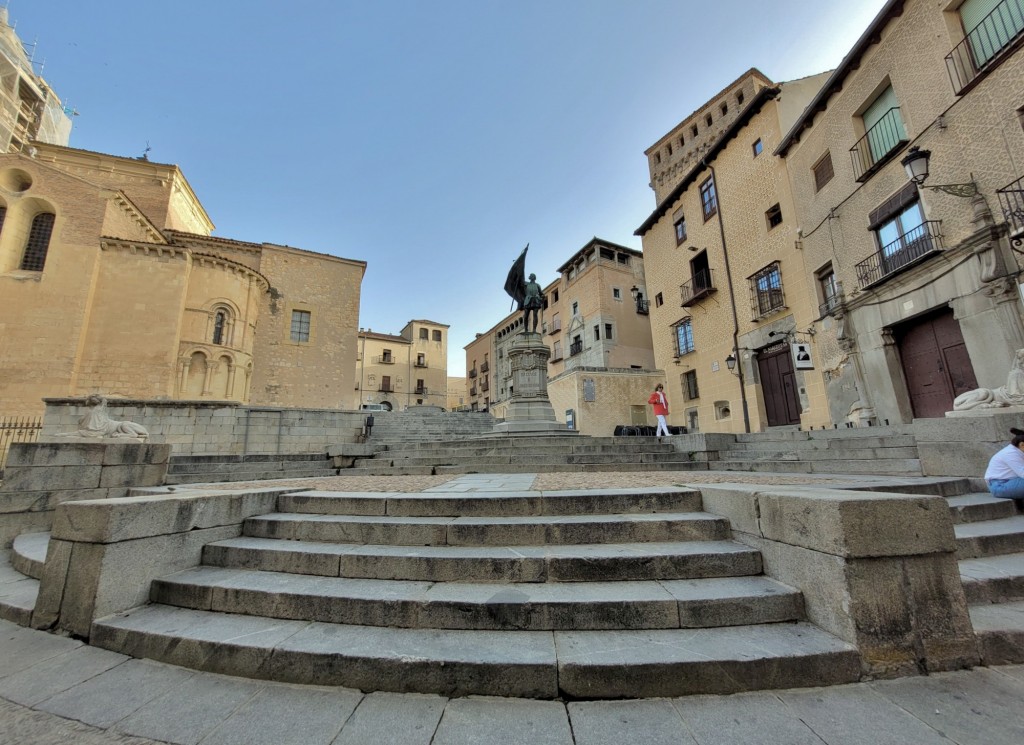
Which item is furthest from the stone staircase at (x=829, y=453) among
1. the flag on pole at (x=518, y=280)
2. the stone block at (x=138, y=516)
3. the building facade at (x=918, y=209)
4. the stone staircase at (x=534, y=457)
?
the stone block at (x=138, y=516)

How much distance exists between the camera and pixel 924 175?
748 cm

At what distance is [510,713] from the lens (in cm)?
177

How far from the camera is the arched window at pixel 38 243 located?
696 inches

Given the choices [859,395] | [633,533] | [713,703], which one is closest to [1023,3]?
[859,395]

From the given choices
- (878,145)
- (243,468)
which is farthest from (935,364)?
(243,468)

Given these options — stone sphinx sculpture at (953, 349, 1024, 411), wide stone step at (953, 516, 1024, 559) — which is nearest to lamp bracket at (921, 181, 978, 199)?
stone sphinx sculpture at (953, 349, 1024, 411)

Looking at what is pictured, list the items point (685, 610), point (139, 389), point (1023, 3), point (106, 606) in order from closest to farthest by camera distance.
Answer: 1. point (685, 610)
2. point (106, 606)
3. point (1023, 3)
4. point (139, 389)

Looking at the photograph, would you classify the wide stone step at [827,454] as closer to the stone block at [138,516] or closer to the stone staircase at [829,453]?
the stone staircase at [829,453]

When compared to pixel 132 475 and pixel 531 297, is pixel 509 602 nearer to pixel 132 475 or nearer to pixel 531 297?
pixel 132 475

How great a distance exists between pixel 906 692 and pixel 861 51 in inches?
637

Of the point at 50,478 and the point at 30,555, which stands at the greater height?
the point at 50,478

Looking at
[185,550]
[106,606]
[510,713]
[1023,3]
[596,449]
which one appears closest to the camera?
[510,713]

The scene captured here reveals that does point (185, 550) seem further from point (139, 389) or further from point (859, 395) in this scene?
point (139, 389)

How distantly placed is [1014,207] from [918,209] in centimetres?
210
